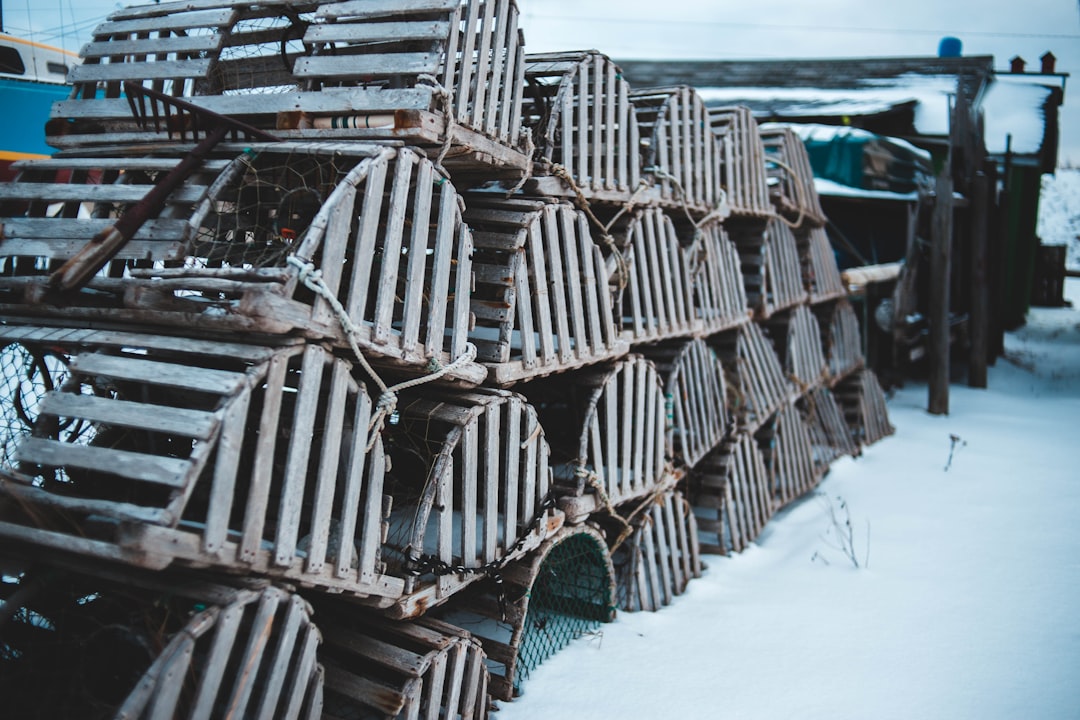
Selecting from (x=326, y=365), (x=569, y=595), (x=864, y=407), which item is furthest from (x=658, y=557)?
(x=864, y=407)

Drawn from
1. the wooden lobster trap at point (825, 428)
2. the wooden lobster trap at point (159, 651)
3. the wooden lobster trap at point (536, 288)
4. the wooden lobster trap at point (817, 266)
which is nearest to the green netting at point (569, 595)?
the wooden lobster trap at point (536, 288)

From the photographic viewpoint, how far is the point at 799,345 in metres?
8.65

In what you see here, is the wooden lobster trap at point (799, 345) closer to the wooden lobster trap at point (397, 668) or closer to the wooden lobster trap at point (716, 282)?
the wooden lobster trap at point (716, 282)

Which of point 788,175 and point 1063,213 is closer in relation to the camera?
point 788,175

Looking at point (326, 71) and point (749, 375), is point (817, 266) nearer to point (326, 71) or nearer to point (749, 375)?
point (749, 375)

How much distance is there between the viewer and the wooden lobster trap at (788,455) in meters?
7.73

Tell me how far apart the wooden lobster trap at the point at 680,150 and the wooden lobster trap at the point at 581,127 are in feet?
1.46

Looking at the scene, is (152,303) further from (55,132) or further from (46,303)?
(55,132)

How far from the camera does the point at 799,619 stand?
525 centimetres

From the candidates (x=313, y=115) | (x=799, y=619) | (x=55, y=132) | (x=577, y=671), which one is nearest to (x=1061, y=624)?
(x=799, y=619)

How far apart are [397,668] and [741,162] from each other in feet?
17.4

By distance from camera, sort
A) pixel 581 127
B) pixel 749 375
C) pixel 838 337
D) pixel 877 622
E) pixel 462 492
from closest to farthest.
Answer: pixel 462 492, pixel 581 127, pixel 877 622, pixel 749 375, pixel 838 337

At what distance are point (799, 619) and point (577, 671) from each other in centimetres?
166

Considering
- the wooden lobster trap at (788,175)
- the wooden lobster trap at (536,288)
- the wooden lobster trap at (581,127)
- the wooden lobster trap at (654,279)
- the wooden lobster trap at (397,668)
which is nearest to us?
the wooden lobster trap at (397,668)
